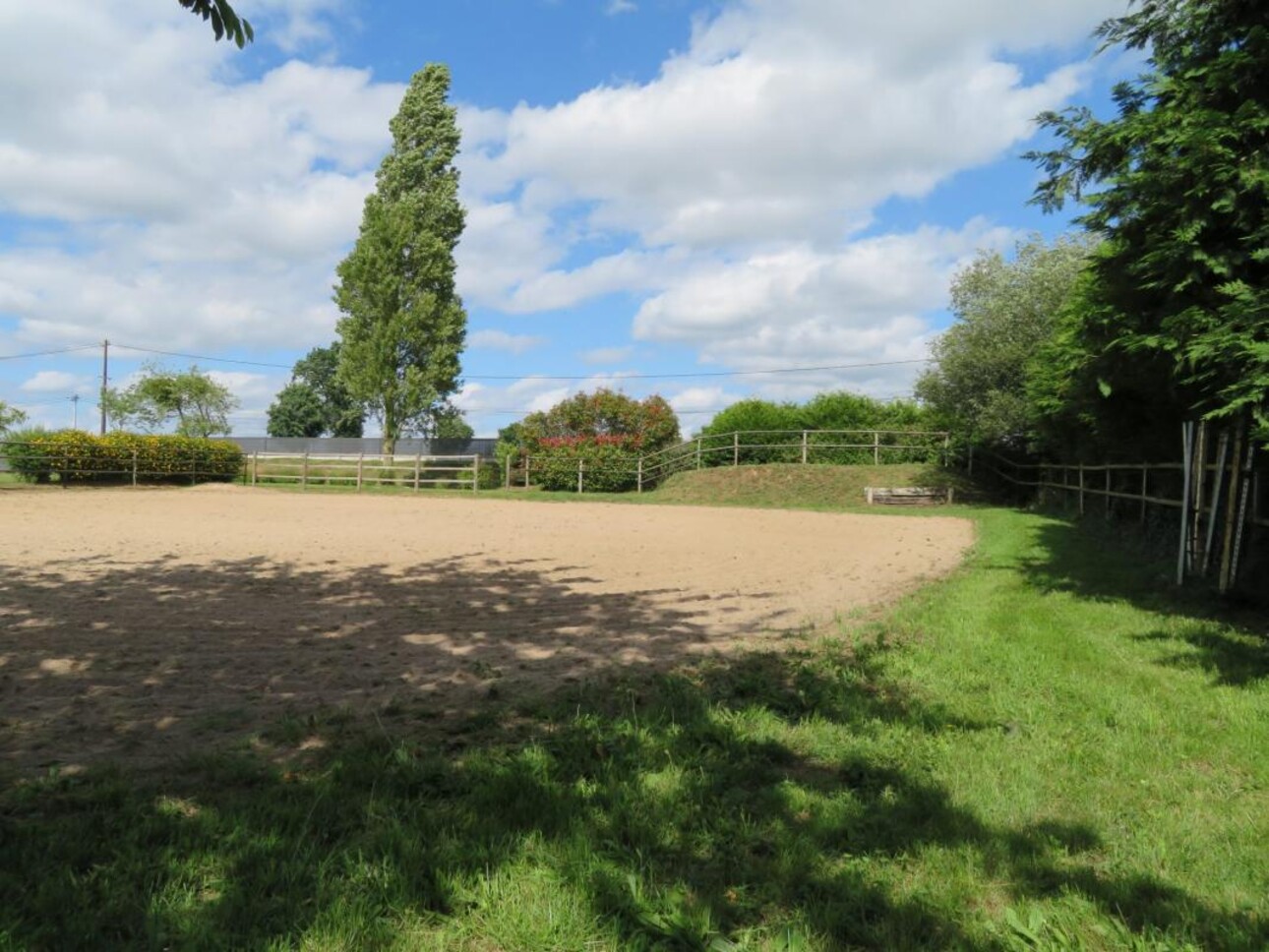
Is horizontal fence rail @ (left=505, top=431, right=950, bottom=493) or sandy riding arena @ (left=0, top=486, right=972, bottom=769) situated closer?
sandy riding arena @ (left=0, top=486, right=972, bottom=769)

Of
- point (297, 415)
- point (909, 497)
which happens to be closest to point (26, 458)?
point (909, 497)

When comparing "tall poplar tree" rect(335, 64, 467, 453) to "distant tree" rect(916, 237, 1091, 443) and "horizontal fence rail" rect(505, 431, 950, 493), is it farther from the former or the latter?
"distant tree" rect(916, 237, 1091, 443)

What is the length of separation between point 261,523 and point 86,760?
1280 centimetres

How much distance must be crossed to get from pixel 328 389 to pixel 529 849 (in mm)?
79600

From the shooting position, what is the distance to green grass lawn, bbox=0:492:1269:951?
2227 mm

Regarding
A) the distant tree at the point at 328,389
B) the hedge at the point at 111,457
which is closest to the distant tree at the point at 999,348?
the hedge at the point at 111,457

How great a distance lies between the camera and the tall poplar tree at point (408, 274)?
36000 mm

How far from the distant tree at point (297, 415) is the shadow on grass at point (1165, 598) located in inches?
2672

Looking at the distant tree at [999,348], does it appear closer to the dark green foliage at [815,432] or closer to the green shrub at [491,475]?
the dark green foliage at [815,432]

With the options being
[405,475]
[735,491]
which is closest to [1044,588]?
[735,491]

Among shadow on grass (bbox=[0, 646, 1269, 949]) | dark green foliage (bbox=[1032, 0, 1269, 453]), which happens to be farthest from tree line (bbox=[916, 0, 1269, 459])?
shadow on grass (bbox=[0, 646, 1269, 949])

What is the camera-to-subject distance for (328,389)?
250ft

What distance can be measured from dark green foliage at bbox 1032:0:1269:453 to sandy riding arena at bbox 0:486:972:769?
10.9ft

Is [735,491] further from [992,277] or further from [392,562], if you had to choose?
[392,562]
